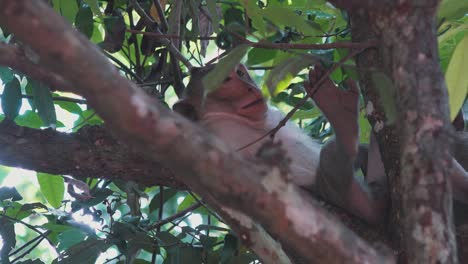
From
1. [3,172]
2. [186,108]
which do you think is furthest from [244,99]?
[3,172]

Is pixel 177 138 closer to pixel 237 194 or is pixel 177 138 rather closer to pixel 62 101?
pixel 237 194

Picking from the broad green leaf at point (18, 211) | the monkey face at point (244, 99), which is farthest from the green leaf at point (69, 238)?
the monkey face at point (244, 99)

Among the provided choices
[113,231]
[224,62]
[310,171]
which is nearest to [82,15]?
[113,231]

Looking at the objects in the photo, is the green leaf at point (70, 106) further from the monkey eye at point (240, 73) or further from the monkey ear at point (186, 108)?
the monkey eye at point (240, 73)

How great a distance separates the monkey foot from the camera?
2.79 metres

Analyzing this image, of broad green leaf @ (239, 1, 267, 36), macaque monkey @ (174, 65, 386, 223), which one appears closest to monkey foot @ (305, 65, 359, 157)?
macaque monkey @ (174, 65, 386, 223)

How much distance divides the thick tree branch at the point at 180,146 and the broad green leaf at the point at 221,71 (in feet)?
1.02

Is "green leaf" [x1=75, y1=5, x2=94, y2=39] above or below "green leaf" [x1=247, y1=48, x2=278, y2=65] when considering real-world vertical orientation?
above

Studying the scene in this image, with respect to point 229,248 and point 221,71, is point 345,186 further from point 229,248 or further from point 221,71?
point 221,71

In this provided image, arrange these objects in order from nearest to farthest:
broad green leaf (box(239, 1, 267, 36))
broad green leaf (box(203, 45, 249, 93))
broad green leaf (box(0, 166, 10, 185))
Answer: broad green leaf (box(203, 45, 249, 93)) < broad green leaf (box(239, 1, 267, 36)) < broad green leaf (box(0, 166, 10, 185))

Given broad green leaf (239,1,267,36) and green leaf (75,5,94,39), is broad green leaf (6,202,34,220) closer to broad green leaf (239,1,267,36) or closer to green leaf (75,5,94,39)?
green leaf (75,5,94,39)

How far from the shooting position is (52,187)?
380cm

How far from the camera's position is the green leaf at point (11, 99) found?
3303mm

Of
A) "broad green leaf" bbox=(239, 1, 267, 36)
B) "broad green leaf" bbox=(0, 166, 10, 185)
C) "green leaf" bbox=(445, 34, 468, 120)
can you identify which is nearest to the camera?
"green leaf" bbox=(445, 34, 468, 120)
